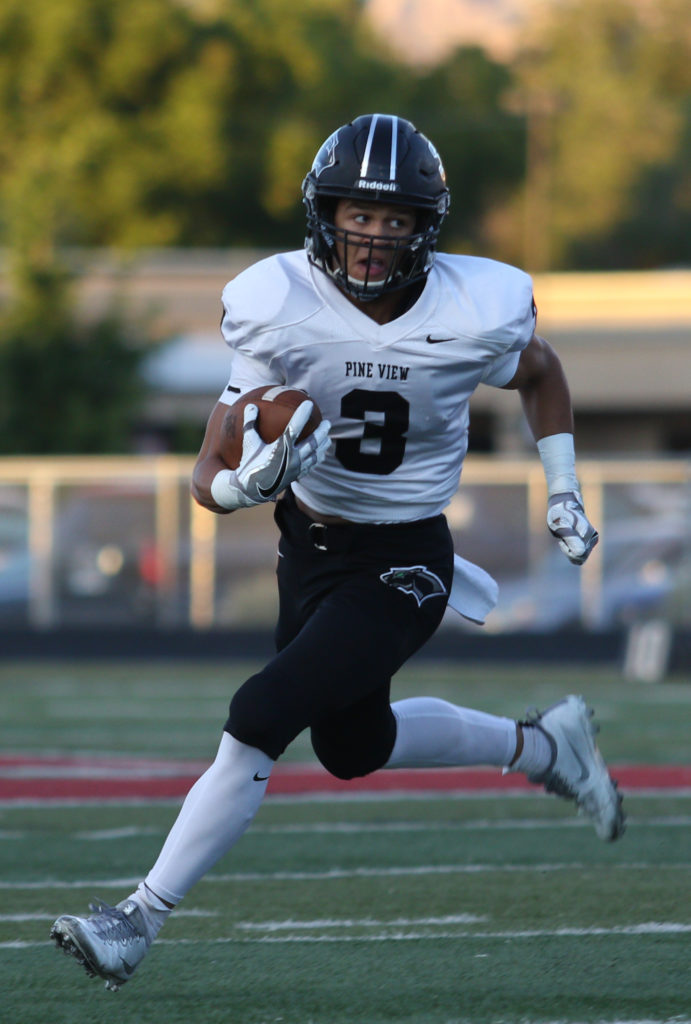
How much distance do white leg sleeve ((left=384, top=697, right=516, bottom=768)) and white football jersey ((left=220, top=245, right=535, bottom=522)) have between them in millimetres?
516

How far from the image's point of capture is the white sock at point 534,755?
4086 mm

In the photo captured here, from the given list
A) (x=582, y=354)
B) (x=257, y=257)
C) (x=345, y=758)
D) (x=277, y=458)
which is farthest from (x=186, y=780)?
(x=257, y=257)

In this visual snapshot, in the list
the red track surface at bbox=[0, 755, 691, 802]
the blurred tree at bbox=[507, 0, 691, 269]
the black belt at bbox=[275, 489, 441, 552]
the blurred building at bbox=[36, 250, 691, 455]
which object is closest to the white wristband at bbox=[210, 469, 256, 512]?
the black belt at bbox=[275, 489, 441, 552]

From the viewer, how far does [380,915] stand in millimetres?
3830

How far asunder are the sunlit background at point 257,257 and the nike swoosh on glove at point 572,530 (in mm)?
7015

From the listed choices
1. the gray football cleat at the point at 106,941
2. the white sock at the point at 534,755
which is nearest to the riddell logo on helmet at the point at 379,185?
the white sock at the point at 534,755

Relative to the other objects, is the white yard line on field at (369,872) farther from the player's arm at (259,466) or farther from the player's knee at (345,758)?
the player's arm at (259,466)

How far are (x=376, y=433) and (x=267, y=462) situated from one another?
1.53 ft

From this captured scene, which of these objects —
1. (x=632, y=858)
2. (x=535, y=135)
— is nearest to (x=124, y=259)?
(x=632, y=858)

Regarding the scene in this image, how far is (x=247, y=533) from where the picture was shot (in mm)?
12914

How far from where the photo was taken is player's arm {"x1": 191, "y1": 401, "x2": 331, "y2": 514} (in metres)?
3.17

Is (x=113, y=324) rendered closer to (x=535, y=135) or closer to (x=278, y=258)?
(x=278, y=258)

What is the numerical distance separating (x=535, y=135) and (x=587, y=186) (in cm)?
175

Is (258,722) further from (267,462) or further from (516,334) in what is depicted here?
(516,334)
